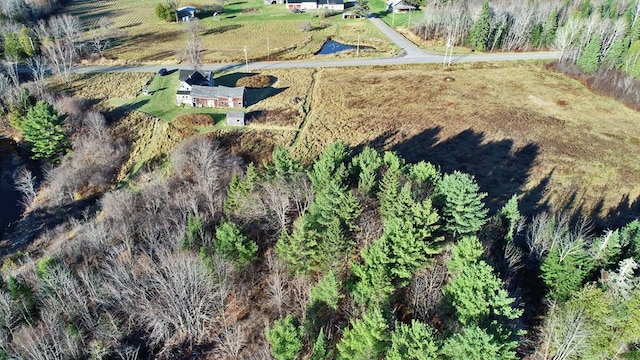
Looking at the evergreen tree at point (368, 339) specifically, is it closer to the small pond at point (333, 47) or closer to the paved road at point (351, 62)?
the paved road at point (351, 62)

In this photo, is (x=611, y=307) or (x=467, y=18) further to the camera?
(x=467, y=18)

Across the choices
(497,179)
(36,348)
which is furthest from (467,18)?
(36,348)

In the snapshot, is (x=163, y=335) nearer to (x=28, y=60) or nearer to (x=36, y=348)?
(x=36, y=348)

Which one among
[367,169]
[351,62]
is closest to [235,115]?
[367,169]

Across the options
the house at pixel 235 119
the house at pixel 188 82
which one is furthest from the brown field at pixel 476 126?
the house at pixel 188 82

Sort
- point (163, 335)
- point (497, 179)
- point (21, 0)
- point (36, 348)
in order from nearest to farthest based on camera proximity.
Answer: point (36, 348) → point (163, 335) → point (497, 179) → point (21, 0)

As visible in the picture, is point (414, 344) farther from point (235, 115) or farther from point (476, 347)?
point (235, 115)
